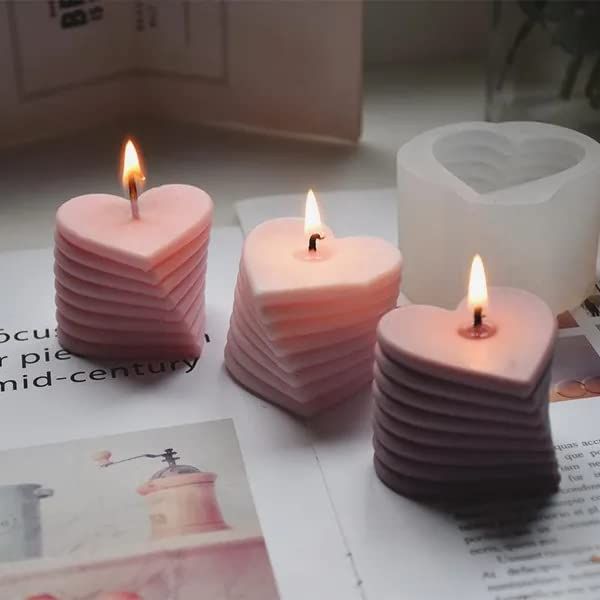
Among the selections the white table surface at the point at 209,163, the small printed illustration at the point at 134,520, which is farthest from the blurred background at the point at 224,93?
the small printed illustration at the point at 134,520

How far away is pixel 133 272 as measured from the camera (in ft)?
1.80

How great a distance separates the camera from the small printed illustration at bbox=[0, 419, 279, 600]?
17.3 inches

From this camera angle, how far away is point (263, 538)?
0.46 metres

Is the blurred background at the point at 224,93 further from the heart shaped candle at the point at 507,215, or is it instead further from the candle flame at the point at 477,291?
the candle flame at the point at 477,291

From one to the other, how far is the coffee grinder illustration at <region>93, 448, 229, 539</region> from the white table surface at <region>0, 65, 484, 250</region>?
26cm

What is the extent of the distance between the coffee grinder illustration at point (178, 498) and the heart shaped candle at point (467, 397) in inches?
3.1

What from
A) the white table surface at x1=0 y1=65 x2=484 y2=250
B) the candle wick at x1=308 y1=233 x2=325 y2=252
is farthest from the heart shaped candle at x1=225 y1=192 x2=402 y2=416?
the white table surface at x1=0 y1=65 x2=484 y2=250

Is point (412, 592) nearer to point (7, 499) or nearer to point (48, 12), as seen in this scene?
point (7, 499)

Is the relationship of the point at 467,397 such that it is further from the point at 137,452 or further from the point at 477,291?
the point at 137,452

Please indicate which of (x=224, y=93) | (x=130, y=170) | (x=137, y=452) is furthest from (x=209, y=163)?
(x=137, y=452)

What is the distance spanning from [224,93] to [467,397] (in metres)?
0.44

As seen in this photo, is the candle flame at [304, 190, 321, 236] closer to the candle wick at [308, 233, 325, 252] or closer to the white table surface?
the candle wick at [308, 233, 325, 252]

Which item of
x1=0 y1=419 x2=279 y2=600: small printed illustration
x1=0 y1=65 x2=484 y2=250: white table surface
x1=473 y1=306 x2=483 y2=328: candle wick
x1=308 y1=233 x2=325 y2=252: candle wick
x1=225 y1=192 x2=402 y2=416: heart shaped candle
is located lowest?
x1=0 y1=419 x2=279 y2=600: small printed illustration

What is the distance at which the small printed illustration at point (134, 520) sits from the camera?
44cm
